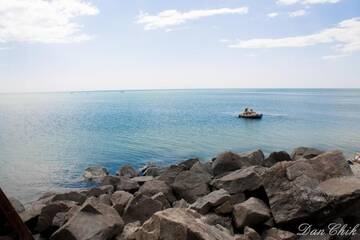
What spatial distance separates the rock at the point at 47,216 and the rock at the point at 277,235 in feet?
21.5

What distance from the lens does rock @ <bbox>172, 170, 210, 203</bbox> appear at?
595 inches

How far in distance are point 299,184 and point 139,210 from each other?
5.03 meters

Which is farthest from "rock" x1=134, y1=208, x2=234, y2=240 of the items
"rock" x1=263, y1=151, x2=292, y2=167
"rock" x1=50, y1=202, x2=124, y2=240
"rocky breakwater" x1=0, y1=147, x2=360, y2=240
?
"rock" x1=263, y1=151, x2=292, y2=167

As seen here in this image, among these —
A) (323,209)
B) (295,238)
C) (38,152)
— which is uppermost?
(323,209)

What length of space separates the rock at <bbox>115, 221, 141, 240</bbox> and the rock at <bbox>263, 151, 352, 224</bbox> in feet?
13.4

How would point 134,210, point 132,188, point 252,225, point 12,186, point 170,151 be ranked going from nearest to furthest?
point 252,225 → point 134,210 → point 132,188 → point 12,186 → point 170,151

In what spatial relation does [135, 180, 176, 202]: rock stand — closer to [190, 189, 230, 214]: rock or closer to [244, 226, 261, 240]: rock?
[190, 189, 230, 214]: rock

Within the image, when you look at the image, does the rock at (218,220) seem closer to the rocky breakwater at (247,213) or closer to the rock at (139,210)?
the rocky breakwater at (247,213)

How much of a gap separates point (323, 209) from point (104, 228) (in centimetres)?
614

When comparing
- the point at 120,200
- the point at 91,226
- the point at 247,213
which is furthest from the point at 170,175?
the point at 91,226

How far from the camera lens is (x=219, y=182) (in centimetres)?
1422

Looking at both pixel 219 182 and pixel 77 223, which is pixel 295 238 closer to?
pixel 219 182

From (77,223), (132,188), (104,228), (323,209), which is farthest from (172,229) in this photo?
(132,188)

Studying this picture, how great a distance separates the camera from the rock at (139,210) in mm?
11273
